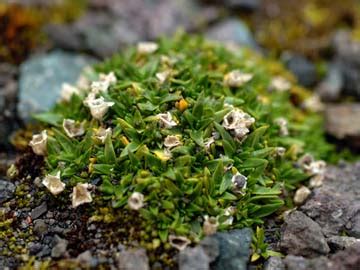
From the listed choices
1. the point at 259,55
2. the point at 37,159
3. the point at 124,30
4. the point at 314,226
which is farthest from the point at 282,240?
the point at 124,30

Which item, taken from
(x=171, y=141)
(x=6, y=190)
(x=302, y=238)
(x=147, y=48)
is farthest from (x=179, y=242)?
(x=147, y=48)

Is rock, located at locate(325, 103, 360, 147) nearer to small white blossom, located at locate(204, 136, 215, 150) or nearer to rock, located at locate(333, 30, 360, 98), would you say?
rock, located at locate(333, 30, 360, 98)

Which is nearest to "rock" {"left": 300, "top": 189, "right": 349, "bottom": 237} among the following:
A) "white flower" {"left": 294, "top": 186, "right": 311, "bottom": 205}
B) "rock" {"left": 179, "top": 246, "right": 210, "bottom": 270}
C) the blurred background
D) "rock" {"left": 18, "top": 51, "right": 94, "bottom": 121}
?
"white flower" {"left": 294, "top": 186, "right": 311, "bottom": 205}

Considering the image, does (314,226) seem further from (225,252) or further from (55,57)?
(55,57)

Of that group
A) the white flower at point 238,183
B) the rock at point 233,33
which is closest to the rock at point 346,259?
the white flower at point 238,183

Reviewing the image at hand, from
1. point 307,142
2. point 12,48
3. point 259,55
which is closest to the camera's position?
point 307,142

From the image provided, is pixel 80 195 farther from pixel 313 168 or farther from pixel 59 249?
pixel 313 168
